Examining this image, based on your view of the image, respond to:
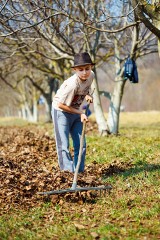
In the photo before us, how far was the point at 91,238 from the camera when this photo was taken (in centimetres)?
435

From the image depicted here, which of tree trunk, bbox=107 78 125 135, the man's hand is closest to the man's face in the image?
the man's hand

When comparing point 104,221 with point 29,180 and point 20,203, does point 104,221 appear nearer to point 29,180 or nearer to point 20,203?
point 20,203

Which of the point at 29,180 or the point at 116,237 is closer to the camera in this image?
the point at 116,237

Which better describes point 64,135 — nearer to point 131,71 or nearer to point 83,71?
point 83,71

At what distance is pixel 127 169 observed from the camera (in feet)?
24.0

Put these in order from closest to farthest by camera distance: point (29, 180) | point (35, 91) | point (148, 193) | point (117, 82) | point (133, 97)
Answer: point (148, 193) < point (29, 180) < point (117, 82) < point (35, 91) < point (133, 97)

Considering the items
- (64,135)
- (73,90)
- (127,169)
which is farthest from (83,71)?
(127,169)

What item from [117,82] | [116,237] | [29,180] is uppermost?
[117,82]

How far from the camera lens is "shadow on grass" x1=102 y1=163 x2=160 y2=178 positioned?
6906mm

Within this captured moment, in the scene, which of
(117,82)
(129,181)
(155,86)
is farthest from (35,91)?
(155,86)

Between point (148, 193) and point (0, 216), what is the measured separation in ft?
7.07

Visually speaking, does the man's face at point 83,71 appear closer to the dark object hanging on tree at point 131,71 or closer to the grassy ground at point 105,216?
the grassy ground at point 105,216

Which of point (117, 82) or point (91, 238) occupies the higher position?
point (117, 82)

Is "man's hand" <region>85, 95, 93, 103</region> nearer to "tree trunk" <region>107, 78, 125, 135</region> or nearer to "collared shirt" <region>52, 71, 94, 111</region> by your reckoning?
"collared shirt" <region>52, 71, 94, 111</region>
